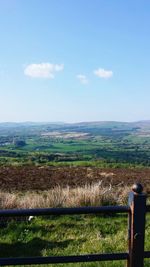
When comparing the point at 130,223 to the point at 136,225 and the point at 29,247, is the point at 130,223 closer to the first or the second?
the point at 136,225

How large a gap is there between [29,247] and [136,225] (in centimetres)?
399

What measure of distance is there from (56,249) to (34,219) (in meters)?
2.27

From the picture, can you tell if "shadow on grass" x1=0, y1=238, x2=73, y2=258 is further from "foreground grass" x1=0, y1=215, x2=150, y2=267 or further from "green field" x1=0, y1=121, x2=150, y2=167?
"green field" x1=0, y1=121, x2=150, y2=167

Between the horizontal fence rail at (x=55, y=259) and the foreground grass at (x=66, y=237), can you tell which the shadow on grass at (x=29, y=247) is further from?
the horizontal fence rail at (x=55, y=259)

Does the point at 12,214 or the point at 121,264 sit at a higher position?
the point at 12,214

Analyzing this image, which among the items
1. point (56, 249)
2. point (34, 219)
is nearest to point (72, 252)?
point (56, 249)

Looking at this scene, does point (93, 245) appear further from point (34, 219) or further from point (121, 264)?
point (34, 219)

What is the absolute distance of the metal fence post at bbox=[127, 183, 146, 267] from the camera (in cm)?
389

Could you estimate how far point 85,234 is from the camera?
8.22 meters

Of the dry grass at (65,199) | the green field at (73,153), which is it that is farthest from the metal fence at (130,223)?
the green field at (73,153)

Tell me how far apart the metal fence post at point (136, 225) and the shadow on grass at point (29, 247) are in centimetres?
336

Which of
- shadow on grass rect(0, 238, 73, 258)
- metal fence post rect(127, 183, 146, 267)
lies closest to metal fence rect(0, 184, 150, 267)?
metal fence post rect(127, 183, 146, 267)

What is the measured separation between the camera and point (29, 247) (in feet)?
24.8

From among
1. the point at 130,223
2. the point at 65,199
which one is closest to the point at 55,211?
the point at 130,223
